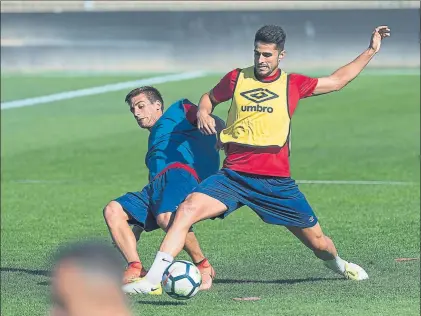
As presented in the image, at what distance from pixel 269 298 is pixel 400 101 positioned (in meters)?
16.4

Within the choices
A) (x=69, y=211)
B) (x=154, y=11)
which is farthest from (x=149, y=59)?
(x=69, y=211)

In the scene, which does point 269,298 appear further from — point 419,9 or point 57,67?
point 57,67

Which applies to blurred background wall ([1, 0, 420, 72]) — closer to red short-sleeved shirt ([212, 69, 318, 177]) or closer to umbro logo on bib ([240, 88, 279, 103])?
red short-sleeved shirt ([212, 69, 318, 177])

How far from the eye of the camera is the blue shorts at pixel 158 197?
870 centimetres

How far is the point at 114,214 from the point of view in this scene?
29.0 feet

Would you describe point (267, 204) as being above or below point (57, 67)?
above

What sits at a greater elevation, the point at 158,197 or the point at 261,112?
the point at 261,112

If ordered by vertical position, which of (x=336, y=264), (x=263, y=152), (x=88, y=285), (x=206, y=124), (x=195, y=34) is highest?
(x=88, y=285)

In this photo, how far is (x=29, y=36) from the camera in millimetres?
27906

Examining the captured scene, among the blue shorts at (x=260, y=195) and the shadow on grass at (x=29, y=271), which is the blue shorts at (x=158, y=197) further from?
the shadow on grass at (x=29, y=271)

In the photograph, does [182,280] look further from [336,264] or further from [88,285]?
[88,285]

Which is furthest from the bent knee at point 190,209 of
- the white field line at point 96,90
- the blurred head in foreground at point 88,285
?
the white field line at point 96,90

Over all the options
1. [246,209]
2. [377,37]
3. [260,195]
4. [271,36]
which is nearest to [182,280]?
[260,195]

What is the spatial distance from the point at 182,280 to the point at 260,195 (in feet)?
3.24
